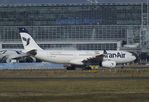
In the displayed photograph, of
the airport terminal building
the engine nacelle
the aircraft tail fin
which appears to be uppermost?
the airport terminal building

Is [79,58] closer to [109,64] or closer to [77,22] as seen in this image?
[109,64]

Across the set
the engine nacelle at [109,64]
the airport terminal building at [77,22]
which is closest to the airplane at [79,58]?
the engine nacelle at [109,64]

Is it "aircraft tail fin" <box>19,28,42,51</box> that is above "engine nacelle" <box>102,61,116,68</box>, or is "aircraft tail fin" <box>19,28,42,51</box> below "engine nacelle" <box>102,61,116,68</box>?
above

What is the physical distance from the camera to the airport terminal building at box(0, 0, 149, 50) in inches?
7160

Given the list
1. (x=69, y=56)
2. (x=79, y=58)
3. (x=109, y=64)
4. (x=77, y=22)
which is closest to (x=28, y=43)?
(x=69, y=56)

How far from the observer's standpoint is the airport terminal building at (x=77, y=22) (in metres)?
182

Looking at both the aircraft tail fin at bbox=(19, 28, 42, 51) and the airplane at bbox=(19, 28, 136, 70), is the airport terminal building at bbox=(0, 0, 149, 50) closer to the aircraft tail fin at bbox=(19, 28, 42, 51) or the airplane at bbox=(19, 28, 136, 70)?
the aircraft tail fin at bbox=(19, 28, 42, 51)

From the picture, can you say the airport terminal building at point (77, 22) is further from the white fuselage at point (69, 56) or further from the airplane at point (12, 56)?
the white fuselage at point (69, 56)

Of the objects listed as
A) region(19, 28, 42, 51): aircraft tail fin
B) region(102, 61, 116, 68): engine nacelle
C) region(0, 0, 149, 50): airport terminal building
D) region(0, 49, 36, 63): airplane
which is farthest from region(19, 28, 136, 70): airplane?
region(0, 0, 149, 50): airport terminal building

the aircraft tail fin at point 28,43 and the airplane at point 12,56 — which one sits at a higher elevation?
the aircraft tail fin at point 28,43

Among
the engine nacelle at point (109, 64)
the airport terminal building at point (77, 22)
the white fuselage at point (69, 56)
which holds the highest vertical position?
the airport terminal building at point (77, 22)

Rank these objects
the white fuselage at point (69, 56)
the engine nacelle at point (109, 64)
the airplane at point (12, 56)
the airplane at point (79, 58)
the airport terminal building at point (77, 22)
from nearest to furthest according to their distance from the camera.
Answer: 1. the engine nacelle at point (109, 64)
2. the airplane at point (79, 58)
3. the white fuselage at point (69, 56)
4. the airplane at point (12, 56)
5. the airport terminal building at point (77, 22)

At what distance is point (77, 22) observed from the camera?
188500 mm

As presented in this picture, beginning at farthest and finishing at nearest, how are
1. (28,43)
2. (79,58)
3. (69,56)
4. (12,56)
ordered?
(12,56), (28,43), (79,58), (69,56)
